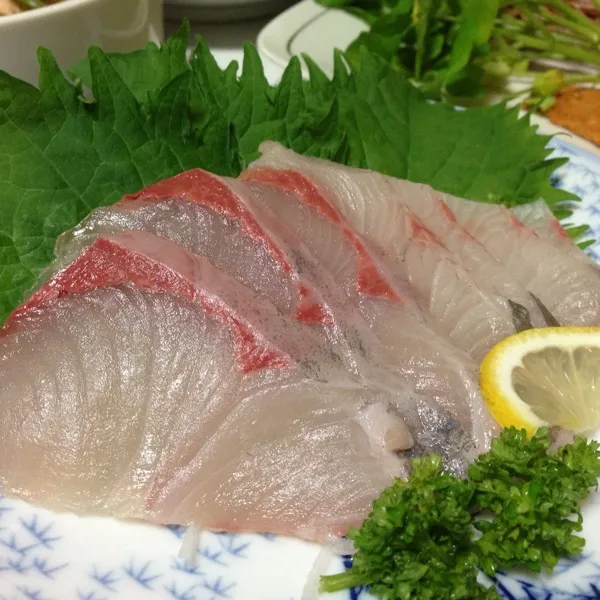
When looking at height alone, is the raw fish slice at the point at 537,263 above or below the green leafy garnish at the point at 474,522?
above

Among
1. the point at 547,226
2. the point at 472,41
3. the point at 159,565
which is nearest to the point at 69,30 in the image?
the point at 547,226

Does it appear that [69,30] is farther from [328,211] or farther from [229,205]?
[328,211]

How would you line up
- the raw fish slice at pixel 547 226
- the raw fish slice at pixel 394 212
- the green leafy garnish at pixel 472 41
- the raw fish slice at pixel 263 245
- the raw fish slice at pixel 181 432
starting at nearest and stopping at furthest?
the raw fish slice at pixel 181 432 → the raw fish slice at pixel 263 245 → the raw fish slice at pixel 394 212 → the raw fish slice at pixel 547 226 → the green leafy garnish at pixel 472 41

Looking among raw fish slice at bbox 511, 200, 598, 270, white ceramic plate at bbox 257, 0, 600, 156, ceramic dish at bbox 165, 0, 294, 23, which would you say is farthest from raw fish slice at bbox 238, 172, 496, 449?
ceramic dish at bbox 165, 0, 294, 23

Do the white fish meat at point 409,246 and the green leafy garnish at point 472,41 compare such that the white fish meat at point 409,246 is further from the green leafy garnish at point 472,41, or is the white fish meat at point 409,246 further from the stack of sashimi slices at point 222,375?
the green leafy garnish at point 472,41

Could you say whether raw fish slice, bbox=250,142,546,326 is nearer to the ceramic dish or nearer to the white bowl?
the white bowl

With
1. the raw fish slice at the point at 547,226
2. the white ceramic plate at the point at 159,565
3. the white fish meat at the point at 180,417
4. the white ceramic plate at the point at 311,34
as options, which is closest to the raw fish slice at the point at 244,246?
the white fish meat at the point at 180,417
